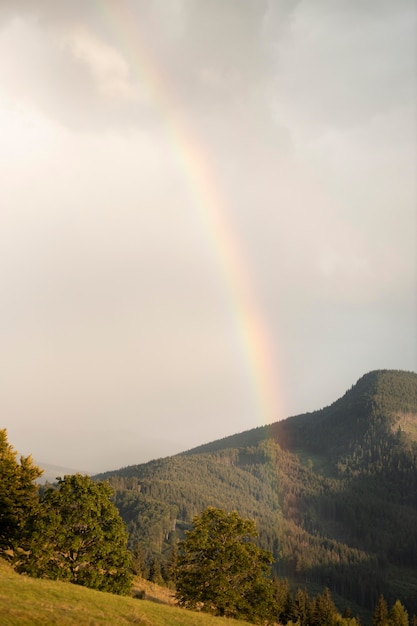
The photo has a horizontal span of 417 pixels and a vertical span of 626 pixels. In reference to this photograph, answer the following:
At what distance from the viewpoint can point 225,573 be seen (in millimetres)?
53406

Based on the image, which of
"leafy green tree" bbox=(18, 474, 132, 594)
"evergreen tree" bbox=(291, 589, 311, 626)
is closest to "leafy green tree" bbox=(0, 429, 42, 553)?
"leafy green tree" bbox=(18, 474, 132, 594)

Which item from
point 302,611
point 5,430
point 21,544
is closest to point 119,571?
point 21,544

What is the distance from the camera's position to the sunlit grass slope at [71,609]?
83.8 feet

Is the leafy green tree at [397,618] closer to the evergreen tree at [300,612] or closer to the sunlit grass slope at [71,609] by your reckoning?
the evergreen tree at [300,612]

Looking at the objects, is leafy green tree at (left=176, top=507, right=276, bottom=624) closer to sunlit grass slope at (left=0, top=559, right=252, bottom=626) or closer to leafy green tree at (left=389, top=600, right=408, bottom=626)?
sunlit grass slope at (left=0, top=559, right=252, bottom=626)

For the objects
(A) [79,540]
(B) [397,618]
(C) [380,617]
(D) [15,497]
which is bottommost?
(B) [397,618]

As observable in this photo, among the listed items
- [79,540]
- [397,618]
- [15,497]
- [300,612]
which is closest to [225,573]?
[79,540]

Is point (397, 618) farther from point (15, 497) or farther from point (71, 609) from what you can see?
point (71, 609)

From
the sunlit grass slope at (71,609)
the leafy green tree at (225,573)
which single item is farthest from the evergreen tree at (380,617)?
the sunlit grass slope at (71,609)

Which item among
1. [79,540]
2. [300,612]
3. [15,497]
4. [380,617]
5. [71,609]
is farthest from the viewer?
[380,617]

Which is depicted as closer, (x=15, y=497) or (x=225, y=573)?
(x=15, y=497)

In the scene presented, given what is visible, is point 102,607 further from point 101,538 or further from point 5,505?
point 5,505

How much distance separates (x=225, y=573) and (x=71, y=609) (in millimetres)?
28064

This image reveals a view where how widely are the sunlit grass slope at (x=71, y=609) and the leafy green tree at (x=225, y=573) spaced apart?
10661mm
